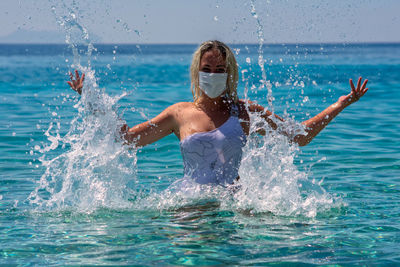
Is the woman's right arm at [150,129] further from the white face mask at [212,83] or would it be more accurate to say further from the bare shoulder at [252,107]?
the bare shoulder at [252,107]

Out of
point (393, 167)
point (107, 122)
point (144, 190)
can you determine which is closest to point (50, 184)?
point (144, 190)

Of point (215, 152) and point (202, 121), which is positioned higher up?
point (202, 121)

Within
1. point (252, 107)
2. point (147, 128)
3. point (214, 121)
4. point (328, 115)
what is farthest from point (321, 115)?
point (147, 128)

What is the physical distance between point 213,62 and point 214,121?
55cm

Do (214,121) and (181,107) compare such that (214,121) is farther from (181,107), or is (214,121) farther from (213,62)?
(213,62)

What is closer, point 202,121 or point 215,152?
point 215,152

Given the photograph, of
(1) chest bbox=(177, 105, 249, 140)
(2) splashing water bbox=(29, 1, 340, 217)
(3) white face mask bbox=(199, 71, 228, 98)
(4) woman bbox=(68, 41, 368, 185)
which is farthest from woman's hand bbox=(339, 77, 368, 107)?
(3) white face mask bbox=(199, 71, 228, 98)

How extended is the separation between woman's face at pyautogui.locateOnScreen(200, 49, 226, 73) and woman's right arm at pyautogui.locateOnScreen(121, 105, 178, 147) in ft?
1.72

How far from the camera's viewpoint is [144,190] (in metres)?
6.15

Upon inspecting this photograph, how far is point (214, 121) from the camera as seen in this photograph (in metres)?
4.88

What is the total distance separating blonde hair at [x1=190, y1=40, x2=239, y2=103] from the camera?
4828 mm

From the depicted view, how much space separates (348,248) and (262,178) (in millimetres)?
1306

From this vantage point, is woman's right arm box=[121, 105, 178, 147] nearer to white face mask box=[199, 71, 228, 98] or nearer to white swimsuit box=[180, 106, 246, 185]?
white swimsuit box=[180, 106, 246, 185]

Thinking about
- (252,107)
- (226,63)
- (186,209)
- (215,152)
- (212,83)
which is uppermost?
(226,63)
